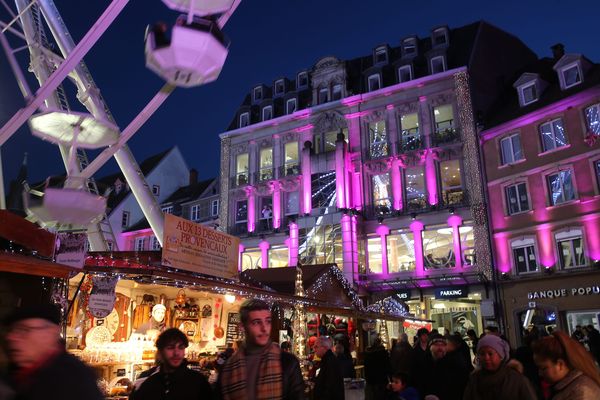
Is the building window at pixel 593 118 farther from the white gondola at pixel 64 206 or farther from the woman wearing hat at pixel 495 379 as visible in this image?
the white gondola at pixel 64 206

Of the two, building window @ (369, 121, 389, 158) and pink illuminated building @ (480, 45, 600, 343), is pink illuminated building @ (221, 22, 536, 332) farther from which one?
pink illuminated building @ (480, 45, 600, 343)

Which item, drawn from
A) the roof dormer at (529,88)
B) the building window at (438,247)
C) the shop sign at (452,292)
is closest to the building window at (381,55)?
the roof dormer at (529,88)

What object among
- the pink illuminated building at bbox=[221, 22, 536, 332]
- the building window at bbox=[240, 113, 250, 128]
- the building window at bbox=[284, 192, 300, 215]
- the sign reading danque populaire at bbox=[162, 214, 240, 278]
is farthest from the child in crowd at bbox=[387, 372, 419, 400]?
the building window at bbox=[240, 113, 250, 128]

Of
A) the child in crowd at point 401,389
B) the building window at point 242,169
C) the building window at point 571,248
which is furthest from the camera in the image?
the building window at point 242,169

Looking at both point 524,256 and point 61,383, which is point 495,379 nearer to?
point 61,383

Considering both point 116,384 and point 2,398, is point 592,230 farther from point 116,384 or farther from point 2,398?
point 2,398

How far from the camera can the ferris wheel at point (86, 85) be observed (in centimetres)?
454

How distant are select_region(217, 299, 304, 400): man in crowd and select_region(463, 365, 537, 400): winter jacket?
6.18 feet

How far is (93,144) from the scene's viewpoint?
7188 millimetres

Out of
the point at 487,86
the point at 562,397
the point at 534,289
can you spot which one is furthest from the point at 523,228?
the point at 562,397

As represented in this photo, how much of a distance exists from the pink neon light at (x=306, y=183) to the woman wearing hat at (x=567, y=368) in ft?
84.9

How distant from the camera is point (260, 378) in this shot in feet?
10.2

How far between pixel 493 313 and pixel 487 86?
12657 millimetres

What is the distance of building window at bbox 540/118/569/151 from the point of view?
924 inches
